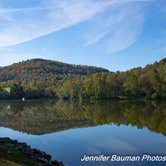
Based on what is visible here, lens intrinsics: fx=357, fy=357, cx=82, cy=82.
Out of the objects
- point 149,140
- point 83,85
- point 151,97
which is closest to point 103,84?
point 83,85

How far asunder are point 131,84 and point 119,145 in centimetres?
11129

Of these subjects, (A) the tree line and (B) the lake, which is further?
(A) the tree line

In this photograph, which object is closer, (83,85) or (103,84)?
(103,84)

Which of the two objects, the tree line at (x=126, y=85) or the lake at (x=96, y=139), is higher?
the tree line at (x=126, y=85)

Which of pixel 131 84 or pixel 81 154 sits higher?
pixel 131 84

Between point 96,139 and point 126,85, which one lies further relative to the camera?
point 126,85

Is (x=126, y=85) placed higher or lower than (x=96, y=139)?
higher

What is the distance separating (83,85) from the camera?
180m

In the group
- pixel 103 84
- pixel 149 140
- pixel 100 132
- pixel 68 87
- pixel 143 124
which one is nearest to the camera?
pixel 149 140

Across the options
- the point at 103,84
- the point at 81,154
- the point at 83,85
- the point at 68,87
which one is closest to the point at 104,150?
the point at 81,154

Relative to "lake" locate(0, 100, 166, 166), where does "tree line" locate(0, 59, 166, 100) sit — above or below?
above

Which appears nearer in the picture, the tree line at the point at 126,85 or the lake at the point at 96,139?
the lake at the point at 96,139

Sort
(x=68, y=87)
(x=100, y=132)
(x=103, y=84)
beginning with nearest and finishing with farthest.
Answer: (x=100, y=132), (x=103, y=84), (x=68, y=87)

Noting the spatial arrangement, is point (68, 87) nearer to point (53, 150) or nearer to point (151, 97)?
point (151, 97)
